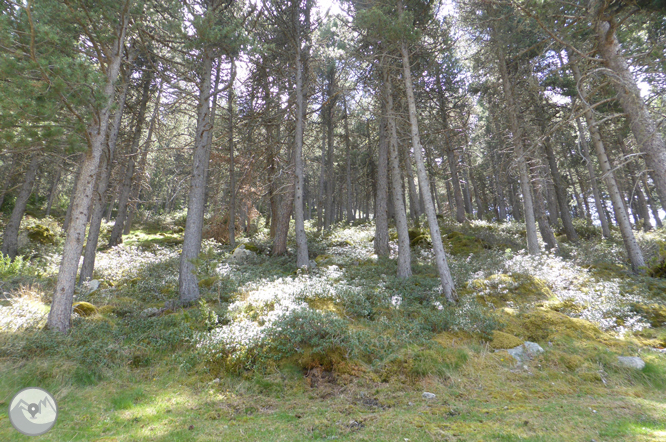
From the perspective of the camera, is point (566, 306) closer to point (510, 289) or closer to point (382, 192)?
point (510, 289)

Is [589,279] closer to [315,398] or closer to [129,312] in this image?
[315,398]

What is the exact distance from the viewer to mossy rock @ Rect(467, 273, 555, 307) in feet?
28.0

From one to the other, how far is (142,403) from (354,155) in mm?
23164

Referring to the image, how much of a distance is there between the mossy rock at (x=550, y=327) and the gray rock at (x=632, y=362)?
99 centimetres

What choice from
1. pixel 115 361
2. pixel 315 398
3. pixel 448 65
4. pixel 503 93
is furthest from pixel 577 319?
pixel 448 65

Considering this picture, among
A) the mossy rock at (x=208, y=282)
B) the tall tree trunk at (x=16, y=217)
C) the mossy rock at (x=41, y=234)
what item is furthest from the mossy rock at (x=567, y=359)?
the mossy rock at (x=41, y=234)

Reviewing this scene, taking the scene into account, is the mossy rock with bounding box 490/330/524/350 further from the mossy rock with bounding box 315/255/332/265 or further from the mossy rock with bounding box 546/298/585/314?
the mossy rock with bounding box 315/255/332/265

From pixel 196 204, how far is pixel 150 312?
3.37m

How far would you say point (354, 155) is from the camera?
25406 mm

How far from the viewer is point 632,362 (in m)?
5.02

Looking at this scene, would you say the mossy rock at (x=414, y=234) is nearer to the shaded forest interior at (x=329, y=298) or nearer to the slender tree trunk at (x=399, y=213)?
the shaded forest interior at (x=329, y=298)

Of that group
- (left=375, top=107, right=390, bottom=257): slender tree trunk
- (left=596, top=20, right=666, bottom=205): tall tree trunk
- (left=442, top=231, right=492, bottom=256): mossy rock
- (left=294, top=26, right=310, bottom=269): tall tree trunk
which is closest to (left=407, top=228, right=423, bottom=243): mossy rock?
(left=442, top=231, right=492, bottom=256): mossy rock

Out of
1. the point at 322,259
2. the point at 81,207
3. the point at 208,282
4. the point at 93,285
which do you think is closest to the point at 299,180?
the point at 322,259

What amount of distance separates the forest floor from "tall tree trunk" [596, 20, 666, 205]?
140 inches
